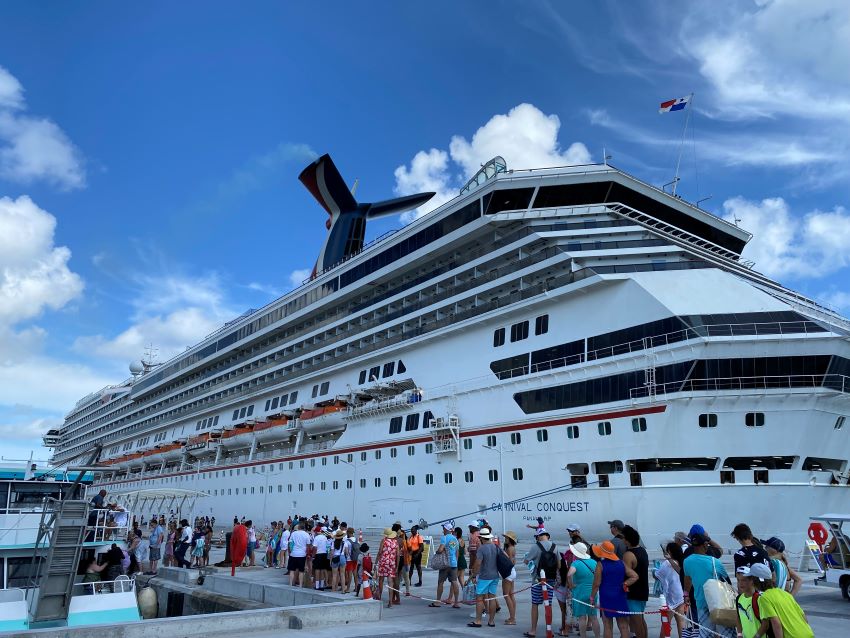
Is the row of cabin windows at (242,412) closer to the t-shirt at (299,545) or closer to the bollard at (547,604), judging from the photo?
the t-shirt at (299,545)

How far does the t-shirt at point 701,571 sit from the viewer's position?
6.47 metres

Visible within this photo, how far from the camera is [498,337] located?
24875mm

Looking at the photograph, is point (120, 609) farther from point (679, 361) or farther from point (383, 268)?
point (383, 268)

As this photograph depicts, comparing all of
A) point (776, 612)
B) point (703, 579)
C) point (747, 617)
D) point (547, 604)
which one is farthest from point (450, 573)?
point (776, 612)

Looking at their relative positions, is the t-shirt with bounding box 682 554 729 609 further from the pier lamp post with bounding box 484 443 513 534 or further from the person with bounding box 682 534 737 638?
the pier lamp post with bounding box 484 443 513 534

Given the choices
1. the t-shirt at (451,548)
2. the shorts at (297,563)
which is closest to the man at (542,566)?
the t-shirt at (451,548)

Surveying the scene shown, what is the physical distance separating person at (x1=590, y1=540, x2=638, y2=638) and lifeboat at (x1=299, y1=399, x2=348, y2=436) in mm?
25313

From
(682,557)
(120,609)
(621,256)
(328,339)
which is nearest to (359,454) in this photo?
(328,339)

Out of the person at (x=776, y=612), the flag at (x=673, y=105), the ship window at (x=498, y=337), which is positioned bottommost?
the person at (x=776, y=612)

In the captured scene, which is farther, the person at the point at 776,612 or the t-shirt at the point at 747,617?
the t-shirt at the point at 747,617

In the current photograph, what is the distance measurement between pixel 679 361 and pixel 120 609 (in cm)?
1507

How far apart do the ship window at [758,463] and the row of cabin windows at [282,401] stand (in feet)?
89.2

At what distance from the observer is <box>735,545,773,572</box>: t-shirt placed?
21.0 ft

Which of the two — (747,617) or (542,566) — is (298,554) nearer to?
(542,566)
